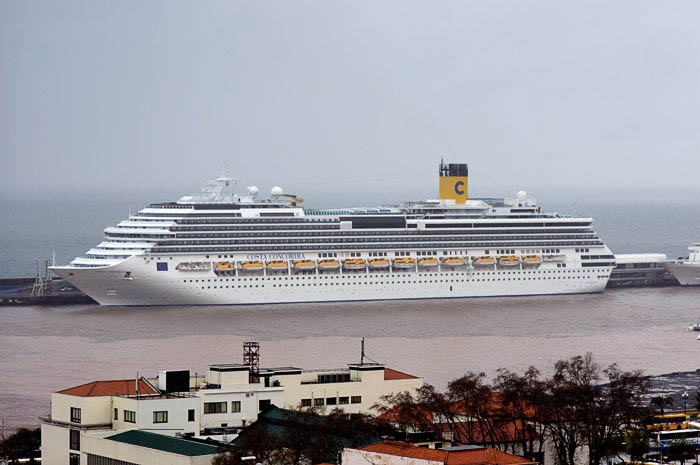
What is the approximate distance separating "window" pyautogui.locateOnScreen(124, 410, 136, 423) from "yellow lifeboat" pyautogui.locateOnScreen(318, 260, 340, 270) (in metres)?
29.1

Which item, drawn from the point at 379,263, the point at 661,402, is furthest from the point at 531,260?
the point at 661,402

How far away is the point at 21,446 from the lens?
23875mm

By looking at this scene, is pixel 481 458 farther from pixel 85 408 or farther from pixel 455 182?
pixel 455 182

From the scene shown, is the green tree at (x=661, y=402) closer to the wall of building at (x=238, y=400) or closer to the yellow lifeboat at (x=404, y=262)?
the wall of building at (x=238, y=400)

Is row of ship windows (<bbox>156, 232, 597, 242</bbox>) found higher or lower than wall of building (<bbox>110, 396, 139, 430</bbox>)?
higher

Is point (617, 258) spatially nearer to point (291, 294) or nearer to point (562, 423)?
point (291, 294)

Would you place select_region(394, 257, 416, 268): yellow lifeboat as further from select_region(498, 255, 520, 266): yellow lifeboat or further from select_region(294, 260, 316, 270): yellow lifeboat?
select_region(498, 255, 520, 266): yellow lifeboat

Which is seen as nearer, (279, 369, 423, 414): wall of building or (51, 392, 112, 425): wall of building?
(51, 392, 112, 425): wall of building

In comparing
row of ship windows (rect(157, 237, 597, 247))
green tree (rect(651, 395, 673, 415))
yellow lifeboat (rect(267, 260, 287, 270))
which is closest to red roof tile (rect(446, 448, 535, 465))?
green tree (rect(651, 395, 673, 415))

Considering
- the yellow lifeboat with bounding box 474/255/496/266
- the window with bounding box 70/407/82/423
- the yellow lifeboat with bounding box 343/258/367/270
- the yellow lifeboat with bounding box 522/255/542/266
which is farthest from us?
the yellow lifeboat with bounding box 522/255/542/266

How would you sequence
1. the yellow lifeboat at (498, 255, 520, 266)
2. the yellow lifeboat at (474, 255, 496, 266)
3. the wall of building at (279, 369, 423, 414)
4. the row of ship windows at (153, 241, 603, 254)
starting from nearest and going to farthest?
the wall of building at (279, 369, 423, 414)
the row of ship windows at (153, 241, 603, 254)
the yellow lifeboat at (474, 255, 496, 266)
the yellow lifeboat at (498, 255, 520, 266)

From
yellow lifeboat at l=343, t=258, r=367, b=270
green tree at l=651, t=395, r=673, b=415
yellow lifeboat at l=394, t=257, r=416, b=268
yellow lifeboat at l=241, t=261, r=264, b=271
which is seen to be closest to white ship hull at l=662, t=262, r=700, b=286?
yellow lifeboat at l=394, t=257, r=416, b=268

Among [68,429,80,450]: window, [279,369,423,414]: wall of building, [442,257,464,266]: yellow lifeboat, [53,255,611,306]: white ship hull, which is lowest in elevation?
[68,429,80,450]: window

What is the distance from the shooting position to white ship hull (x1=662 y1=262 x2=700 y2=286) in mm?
58656
